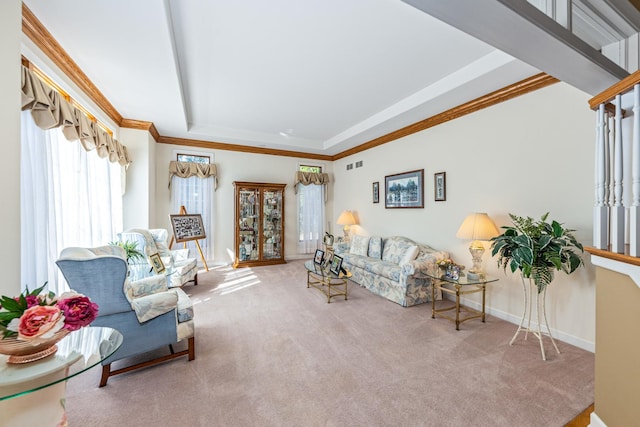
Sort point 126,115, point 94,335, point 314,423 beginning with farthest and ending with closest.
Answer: point 126,115 < point 314,423 < point 94,335

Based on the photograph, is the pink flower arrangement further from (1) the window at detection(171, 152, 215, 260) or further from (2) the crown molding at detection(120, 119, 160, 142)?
(1) the window at detection(171, 152, 215, 260)

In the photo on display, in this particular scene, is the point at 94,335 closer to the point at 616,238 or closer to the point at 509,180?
the point at 616,238

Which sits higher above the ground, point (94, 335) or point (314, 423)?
point (94, 335)

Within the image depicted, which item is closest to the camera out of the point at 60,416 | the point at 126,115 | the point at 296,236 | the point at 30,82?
the point at 60,416

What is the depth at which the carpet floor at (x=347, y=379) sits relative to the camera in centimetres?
168

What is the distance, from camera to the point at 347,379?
79.9 inches

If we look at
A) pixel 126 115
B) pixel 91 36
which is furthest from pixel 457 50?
pixel 126 115

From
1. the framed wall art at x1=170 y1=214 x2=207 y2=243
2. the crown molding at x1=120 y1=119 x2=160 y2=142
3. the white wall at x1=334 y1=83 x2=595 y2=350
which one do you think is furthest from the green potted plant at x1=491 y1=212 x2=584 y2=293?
the crown molding at x1=120 y1=119 x2=160 y2=142

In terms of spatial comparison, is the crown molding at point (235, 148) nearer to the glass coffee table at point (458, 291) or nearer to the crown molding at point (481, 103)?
the crown molding at point (481, 103)

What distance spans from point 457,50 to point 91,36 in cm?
343

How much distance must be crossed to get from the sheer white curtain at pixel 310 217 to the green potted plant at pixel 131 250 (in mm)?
3611

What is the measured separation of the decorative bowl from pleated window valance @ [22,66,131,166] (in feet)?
5.83

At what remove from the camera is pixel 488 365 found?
2209 mm

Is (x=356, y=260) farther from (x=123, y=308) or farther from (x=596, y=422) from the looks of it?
(x=123, y=308)
